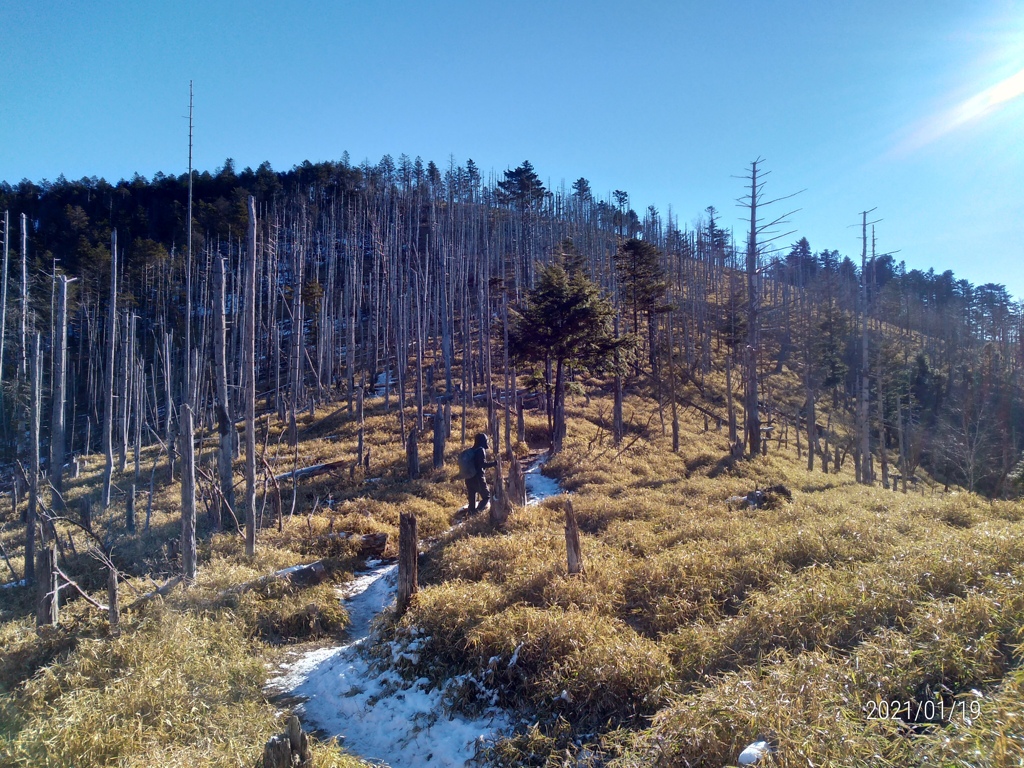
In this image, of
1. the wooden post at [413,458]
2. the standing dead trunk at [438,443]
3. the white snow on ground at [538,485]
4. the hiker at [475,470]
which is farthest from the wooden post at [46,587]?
the standing dead trunk at [438,443]

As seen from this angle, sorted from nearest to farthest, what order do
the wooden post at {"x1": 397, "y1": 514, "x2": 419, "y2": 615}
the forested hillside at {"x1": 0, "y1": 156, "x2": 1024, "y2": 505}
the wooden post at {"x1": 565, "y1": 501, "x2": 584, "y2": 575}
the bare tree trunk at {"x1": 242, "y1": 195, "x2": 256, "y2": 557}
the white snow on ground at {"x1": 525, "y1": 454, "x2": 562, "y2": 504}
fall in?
the wooden post at {"x1": 397, "y1": 514, "x2": 419, "y2": 615}
the wooden post at {"x1": 565, "y1": 501, "x2": 584, "y2": 575}
the bare tree trunk at {"x1": 242, "y1": 195, "x2": 256, "y2": 557}
the white snow on ground at {"x1": 525, "y1": 454, "x2": 562, "y2": 504}
the forested hillside at {"x1": 0, "y1": 156, "x2": 1024, "y2": 505}

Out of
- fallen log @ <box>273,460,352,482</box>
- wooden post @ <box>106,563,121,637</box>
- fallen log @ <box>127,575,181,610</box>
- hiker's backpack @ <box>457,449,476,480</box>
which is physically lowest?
fallen log @ <box>273,460,352,482</box>

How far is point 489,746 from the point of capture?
18.0ft

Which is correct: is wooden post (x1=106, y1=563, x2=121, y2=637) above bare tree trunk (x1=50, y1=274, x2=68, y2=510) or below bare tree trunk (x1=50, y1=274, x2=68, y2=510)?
below

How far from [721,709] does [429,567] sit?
6735 mm

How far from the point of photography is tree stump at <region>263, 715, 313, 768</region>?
4570 millimetres

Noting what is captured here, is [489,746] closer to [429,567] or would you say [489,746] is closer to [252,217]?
[429,567]

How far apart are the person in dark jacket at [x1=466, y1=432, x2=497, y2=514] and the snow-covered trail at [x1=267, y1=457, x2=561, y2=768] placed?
577cm

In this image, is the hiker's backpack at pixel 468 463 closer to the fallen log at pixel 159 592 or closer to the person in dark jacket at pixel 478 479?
the person in dark jacket at pixel 478 479

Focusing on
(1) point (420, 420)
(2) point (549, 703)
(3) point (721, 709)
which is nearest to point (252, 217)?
(2) point (549, 703)

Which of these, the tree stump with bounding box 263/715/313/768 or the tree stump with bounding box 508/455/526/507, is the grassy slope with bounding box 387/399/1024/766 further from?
the tree stump with bounding box 508/455/526/507

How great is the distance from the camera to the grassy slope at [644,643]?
454 cm

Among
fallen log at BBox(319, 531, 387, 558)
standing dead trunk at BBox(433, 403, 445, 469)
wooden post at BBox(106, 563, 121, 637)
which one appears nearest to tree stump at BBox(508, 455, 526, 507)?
fallen log at BBox(319, 531, 387, 558)

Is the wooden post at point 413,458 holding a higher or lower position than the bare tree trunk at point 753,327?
lower
